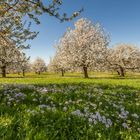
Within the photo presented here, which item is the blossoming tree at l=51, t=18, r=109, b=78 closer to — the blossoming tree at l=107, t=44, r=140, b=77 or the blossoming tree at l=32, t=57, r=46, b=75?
the blossoming tree at l=107, t=44, r=140, b=77

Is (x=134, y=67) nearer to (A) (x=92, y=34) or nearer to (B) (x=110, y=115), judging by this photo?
Result: (A) (x=92, y=34)

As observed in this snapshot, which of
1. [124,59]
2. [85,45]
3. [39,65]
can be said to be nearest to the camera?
[85,45]

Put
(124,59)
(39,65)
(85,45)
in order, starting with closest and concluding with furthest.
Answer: (85,45)
(124,59)
(39,65)

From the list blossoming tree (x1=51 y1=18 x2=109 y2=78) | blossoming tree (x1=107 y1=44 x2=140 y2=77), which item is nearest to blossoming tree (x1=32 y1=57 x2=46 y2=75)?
blossoming tree (x1=107 y1=44 x2=140 y2=77)

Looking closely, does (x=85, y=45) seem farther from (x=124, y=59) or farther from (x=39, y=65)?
(x=39, y=65)

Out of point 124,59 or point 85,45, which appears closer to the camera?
point 85,45

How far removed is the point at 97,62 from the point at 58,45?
11211 mm

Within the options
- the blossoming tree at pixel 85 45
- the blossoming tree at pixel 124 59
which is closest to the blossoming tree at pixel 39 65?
the blossoming tree at pixel 124 59

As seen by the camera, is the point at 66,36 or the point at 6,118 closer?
the point at 6,118

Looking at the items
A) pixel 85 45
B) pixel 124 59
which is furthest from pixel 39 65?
pixel 85 45

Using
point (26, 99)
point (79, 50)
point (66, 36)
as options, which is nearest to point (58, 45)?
point (66, 36)

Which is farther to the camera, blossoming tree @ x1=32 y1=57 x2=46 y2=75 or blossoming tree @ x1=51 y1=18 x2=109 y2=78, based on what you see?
blossoming tree @ x1=32 y1=57 x2=46 y2=75

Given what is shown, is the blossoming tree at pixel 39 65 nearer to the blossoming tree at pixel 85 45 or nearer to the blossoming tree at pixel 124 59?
the blossoming tree at pixel 124 59

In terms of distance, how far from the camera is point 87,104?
367 inches
